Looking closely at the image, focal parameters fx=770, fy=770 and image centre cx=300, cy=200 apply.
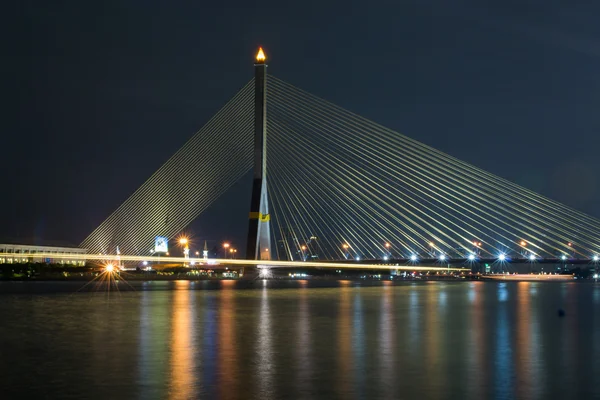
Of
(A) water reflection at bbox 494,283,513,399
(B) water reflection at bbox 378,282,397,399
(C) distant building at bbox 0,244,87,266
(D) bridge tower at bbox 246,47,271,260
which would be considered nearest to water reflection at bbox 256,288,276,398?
(B) water reflection at bbox 378,282,397,399

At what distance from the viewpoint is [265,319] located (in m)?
19.5

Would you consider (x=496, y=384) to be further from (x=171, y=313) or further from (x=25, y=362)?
(x=171, y=313)

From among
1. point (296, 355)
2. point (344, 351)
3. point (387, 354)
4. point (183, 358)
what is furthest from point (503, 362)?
point (183, 358)

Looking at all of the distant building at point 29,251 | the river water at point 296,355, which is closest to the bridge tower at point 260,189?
the river water at point 296,355

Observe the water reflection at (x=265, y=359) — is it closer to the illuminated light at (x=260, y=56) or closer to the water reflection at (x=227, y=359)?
the water reflection at (x=227, y=359)

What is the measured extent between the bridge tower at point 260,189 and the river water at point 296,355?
830 inches

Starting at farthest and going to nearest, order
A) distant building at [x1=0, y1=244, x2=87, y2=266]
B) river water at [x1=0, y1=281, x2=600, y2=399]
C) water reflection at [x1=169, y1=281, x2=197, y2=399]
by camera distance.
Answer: distant building at [x1=0, y1=244, x2=87, y2=266] < river water at [x1=0, y1=281, x2=600, y2=399] < water reflection at [x1=169, y1=281, x2=197, y2=399]

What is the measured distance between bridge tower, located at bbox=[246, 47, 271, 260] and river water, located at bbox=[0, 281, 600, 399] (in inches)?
830

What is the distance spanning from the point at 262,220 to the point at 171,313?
21.8 meters

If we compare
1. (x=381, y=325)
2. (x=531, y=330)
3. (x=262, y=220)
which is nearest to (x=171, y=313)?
(x=381, y=325)

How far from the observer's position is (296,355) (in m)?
12.3

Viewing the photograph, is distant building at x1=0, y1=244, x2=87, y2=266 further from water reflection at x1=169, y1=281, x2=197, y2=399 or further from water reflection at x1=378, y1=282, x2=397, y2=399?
water reflection at x1=378, y1=282, x2=397, y2=399

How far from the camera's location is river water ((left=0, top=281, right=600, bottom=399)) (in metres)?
9.22

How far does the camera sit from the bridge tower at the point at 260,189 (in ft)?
140
